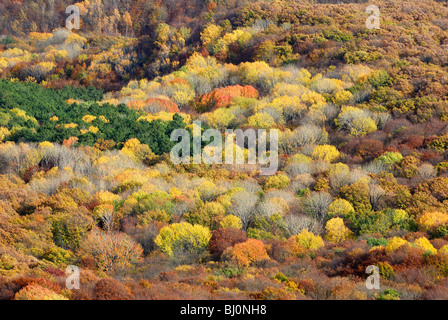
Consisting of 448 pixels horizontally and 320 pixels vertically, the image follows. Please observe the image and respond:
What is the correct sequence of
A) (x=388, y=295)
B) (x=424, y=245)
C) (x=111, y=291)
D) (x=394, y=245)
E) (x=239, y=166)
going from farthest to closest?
(x=239, y=166) → (x=424, y=245) → (x=394, y=245) → (x=111, y=291) → (x=388, y=295)

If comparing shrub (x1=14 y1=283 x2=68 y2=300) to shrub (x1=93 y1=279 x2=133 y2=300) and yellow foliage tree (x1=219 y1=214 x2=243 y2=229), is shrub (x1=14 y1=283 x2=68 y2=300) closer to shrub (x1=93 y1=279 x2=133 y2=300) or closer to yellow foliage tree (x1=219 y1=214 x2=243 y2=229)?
shrub (x1=93 y1=279 x2=133 y2=300)

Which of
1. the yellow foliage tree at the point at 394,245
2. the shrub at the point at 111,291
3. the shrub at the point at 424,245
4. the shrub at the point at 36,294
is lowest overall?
the shrub at the point at 424,245

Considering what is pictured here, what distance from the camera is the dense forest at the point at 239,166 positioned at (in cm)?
3108

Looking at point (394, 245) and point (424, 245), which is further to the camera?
point (424, 245)

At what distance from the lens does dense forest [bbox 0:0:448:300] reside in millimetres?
31078

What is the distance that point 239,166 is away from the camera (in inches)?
2281

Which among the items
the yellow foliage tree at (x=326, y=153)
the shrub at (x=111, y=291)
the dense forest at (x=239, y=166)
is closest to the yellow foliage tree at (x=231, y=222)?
the dense forest at (x=239, y=166)

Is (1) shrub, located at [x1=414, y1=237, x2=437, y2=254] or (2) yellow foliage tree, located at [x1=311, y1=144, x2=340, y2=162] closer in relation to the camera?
(1) shrub, located at [x1=414, y1=237, x2=437, y2=254]

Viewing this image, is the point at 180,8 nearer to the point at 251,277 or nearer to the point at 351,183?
the point at 351,183

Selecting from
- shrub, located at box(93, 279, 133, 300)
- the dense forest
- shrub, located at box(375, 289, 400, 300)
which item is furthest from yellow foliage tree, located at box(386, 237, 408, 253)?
shrub, located at box(93, 279, 133, 300)

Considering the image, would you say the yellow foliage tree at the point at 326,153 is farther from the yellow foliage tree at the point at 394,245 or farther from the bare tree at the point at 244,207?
the yellow foliage tree at the point at 394,245

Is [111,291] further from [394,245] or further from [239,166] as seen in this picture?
[239,166]

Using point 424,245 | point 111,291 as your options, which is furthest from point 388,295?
point 111,291
